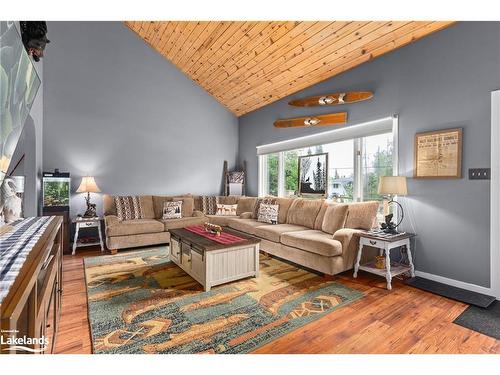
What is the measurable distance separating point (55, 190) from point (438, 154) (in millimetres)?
5267

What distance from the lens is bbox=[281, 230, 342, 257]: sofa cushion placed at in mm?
2885

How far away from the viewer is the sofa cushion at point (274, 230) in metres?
3.60

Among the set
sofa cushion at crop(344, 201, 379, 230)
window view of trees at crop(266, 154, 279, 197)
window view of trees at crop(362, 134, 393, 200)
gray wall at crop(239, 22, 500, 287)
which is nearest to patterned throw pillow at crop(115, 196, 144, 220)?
window view of trees at crop(266, 154, 279, 197)

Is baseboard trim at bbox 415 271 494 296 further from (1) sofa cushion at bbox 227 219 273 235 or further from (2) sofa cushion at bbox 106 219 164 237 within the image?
(2) sofa cushion at bbox 106 219 164 237

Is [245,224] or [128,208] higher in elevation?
[128,208]

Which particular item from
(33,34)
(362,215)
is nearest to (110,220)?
(33,34)

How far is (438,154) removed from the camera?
2.82 m

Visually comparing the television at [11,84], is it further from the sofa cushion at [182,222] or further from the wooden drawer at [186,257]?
the sofa cushion at [182,222]

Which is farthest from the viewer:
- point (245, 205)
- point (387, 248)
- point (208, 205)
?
point (208, 205)

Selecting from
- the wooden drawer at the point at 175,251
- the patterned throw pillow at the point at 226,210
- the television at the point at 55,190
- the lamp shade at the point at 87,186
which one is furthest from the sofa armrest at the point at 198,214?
the television at the point at 55,190

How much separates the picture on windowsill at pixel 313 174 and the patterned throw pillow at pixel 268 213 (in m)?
0.70

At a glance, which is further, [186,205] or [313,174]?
[186,205]

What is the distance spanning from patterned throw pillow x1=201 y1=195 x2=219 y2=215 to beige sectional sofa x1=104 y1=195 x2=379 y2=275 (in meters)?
0.10

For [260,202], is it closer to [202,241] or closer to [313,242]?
[313,242]
